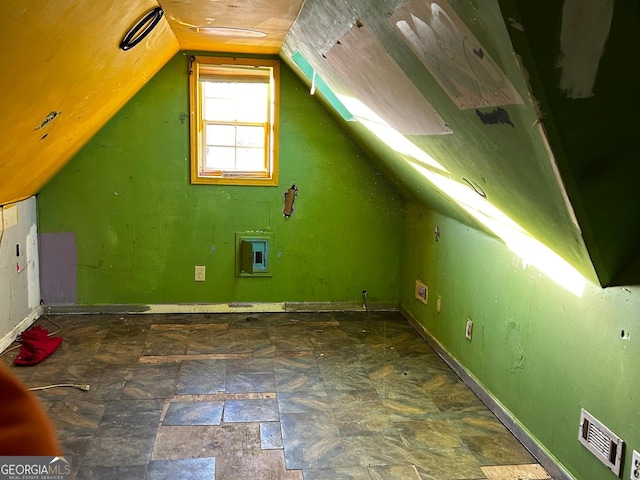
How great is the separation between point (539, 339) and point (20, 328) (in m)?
3.30

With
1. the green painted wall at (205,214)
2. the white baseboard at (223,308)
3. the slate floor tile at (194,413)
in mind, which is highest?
the green painted wall at (205,214)

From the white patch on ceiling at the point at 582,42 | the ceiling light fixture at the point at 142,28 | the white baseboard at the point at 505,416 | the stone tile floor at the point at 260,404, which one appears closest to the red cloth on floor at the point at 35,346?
the stone tile floor at the point at 260,404

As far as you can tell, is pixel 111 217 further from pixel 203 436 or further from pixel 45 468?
pixel 45 468

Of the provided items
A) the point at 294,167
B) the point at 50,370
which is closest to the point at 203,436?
the point at 50,370

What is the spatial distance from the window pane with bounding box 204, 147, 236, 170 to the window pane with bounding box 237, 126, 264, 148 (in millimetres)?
105

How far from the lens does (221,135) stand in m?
4.57

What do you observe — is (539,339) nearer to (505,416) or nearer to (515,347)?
(515,347)

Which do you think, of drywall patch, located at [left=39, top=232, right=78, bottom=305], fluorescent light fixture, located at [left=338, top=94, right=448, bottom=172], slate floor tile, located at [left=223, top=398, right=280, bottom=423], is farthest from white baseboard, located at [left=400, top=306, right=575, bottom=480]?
drywall patch, located at [left=39, top=232, right=78, bottom=305]

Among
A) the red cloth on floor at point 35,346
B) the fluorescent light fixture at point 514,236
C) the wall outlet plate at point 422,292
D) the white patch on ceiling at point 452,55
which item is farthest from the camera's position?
the wall outlet plate at point 422,292

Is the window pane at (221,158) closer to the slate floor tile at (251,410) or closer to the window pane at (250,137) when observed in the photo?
the window pane at (250,137)

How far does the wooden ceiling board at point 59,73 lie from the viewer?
1.69 m

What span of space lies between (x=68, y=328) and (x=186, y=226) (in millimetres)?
1115

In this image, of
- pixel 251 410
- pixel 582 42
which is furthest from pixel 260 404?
pixel 582 42

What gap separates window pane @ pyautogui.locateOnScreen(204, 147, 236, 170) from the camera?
4.60 metres
